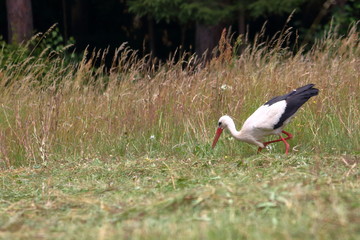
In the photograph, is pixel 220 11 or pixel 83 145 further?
pixel 220 11

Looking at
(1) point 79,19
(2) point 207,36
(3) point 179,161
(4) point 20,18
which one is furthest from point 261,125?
(1) point 79,19

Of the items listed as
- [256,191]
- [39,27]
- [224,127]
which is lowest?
[39,27]

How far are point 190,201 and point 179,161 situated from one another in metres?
2.60

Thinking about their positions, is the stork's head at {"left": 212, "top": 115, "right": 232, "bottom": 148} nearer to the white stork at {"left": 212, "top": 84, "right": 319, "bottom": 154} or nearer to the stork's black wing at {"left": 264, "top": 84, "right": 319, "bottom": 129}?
the white stork at {"left": 212, "top": 84, "right": 319, "bottom": 154}

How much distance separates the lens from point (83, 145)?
8586mm

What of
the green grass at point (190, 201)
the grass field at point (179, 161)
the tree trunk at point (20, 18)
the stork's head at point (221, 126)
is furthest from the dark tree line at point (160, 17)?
the green grass at point (190, 201)

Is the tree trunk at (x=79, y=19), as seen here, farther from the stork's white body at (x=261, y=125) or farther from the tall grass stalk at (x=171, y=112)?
the stork's white body at (x=261, y=125)

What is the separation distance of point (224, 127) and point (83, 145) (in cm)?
179

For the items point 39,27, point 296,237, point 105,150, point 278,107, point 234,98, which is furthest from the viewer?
point 39,27

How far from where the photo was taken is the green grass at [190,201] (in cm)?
414

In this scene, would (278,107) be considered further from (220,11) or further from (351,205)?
(220,11)

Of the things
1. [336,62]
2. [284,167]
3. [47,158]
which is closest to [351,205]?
[284,167]

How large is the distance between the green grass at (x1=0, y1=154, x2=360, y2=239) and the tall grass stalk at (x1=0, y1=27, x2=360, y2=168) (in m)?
0.99

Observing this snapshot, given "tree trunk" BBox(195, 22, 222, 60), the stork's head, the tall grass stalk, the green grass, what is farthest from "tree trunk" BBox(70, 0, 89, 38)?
the green grass
